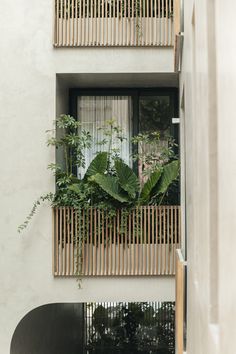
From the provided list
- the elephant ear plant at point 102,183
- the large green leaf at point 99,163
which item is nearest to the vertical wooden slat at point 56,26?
the elephant ear plant at point 102,183

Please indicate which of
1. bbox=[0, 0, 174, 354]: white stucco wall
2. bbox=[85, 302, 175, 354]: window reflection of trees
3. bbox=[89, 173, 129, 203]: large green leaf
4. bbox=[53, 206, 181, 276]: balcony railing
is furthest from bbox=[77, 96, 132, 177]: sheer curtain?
bbox=[85, 302, 175, 354]: window reflection of trees

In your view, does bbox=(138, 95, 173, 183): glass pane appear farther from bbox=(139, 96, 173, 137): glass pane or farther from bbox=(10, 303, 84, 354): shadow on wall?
bbox=(10, 303, 84, 354): shadow on wall

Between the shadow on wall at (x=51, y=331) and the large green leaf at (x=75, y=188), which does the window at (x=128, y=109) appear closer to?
the large green leaf at (x=75, y=188)

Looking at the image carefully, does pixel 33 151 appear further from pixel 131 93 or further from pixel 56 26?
pixel 131 93

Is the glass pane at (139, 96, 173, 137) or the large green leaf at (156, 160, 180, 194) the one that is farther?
the glass pane at (139, 96, 173, 137)

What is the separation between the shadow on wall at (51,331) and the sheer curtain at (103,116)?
2840 millimetres

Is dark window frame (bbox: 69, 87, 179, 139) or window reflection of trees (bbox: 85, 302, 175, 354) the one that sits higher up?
dark window frame (bbox: 69, 87, 179, 139)

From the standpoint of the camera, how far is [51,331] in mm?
11242

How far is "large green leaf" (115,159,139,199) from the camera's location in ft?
26.7

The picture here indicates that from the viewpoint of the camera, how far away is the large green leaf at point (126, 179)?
8125 millimetres

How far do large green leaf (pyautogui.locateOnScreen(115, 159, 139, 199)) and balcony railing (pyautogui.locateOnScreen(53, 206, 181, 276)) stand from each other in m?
0.32

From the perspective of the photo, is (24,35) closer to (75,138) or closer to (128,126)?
(75,138)

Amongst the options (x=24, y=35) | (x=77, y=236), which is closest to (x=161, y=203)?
(x=77, y=236)

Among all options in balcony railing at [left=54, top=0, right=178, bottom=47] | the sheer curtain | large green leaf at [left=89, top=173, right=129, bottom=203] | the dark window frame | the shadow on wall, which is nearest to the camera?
large green leaf at [left=89, top=173, right=129, bottom=203]
